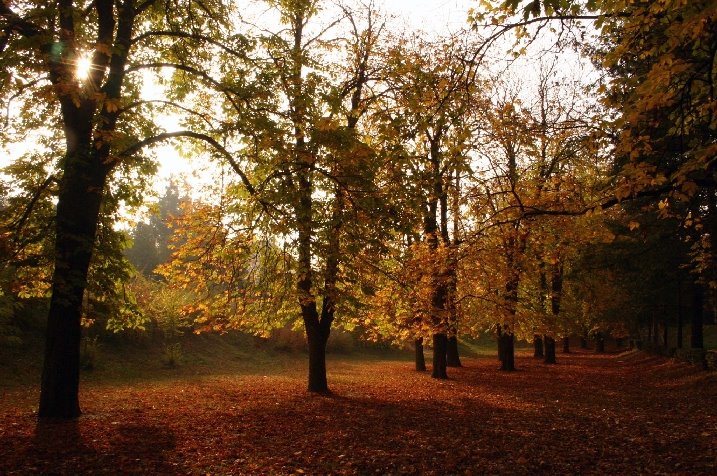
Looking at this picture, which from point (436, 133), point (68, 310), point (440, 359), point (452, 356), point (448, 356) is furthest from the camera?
point (448, 356)

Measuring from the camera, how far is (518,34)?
6625 mm

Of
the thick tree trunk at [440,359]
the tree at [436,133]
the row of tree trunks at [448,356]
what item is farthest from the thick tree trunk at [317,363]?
the row of tree trunks at [448,356]

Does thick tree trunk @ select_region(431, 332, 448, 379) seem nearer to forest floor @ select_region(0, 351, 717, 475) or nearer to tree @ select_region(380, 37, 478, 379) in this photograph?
tree @ select_region(380, 37, 478, 379)

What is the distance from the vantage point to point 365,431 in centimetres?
952

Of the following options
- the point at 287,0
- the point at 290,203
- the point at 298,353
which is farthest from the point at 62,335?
the point at 298,353

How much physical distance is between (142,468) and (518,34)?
805cm

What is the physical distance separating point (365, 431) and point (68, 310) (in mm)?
6298

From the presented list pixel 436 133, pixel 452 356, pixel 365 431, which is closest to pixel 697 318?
pixel 452 356

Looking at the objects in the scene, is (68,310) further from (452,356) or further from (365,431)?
(452,356)

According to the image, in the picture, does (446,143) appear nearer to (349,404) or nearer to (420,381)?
(349,404)

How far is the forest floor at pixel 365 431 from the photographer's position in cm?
688

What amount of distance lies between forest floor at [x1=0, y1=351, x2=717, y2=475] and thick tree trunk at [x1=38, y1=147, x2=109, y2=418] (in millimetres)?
565

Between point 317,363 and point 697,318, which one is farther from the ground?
point 697,318

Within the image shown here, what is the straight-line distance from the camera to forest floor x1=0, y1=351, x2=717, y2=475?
22.6 feet
